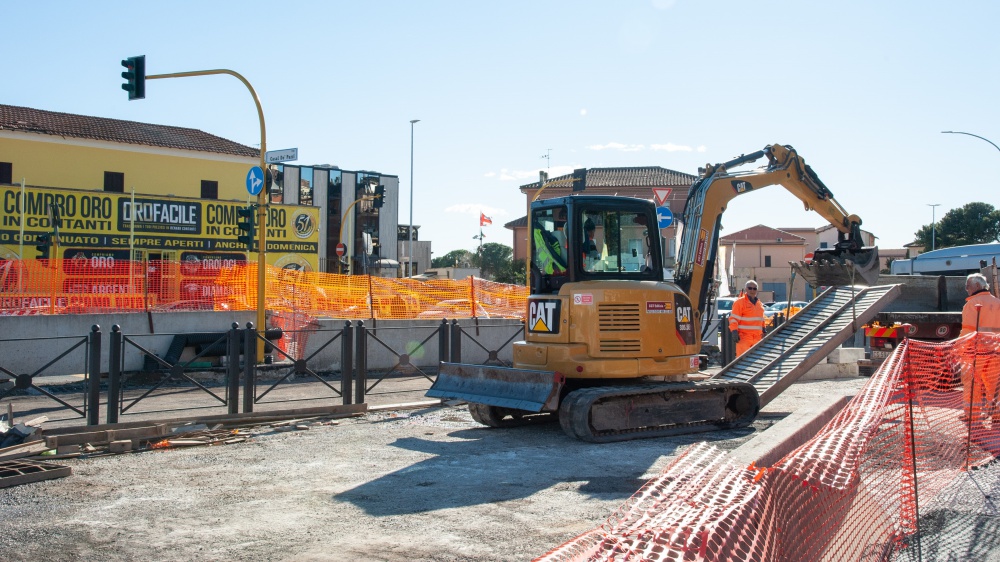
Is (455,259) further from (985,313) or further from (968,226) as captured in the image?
(985,313)

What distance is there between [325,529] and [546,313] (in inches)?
196

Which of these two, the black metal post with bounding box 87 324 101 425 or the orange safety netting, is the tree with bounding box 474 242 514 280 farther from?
the orange safety netting

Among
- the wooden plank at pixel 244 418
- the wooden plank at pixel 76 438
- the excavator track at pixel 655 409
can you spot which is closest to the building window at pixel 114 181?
the wooden plank at pixel 244 418

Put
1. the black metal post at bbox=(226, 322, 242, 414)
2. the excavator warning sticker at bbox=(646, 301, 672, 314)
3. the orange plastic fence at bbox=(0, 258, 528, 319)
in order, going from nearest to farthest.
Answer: the excavator warning sticker at bbox=(646, 301, 672, 314) → the black metal post at bbox=(226, 322, 242, 414) → the orange plastic fence at bbox=(0, 258, 528, 319)

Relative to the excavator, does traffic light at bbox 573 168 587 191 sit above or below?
above

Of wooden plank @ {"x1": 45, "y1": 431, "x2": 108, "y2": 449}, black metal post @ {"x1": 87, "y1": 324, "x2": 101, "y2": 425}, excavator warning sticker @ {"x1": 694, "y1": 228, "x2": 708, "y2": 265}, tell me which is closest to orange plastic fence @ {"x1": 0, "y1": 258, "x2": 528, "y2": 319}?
black metal post @ {"x1": 87, "y1": 324, "x2": 101, "y2": 425}

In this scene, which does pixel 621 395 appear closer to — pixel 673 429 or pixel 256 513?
pixel 673 429

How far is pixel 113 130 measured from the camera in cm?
3969

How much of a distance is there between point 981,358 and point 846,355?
9.87 meters

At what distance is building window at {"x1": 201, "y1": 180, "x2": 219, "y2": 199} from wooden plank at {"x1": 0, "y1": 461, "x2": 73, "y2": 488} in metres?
35.2

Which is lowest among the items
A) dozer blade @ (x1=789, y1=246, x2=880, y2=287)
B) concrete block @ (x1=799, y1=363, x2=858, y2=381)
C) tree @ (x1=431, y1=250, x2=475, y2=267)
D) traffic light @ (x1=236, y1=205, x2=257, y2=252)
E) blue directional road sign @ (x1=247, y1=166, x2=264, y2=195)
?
concrete block @ (x1=799, y1=363, x2=858, y2=381)

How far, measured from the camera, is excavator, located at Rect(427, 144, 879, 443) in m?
10.1

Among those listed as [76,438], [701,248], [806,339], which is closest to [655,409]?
[701,248]

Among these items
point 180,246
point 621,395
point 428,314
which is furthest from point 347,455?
point 180,246
